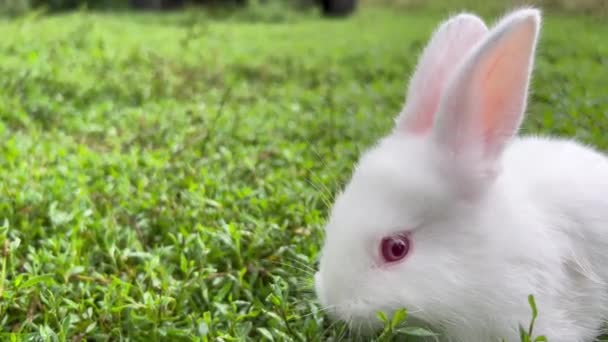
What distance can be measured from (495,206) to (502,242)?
101mm

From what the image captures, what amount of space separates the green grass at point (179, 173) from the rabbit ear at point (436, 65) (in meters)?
0.48

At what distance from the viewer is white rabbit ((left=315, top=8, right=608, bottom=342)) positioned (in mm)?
1657

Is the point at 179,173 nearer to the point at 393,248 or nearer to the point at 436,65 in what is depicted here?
the point at 436,65

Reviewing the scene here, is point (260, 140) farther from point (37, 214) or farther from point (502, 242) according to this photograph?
point (502, 242)

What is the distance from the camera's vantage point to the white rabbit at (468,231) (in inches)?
65.2

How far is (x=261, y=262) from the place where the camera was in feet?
7.58

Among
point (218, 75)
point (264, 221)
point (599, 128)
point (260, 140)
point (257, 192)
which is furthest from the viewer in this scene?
point (218, 75)

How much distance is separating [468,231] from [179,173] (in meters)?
→ 1.69

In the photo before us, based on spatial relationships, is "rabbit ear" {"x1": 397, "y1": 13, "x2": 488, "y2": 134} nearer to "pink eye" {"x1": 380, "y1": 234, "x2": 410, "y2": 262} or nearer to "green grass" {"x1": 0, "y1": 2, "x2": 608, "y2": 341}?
"pink eye" {"x1": 380, "y1": 234, "x2": 410, "y2": 262}

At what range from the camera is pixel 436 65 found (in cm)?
199

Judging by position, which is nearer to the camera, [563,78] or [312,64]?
[563,78]

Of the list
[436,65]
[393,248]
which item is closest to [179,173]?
[436,65]

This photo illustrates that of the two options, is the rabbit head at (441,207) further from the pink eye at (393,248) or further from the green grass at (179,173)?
the green grass at (179,173)

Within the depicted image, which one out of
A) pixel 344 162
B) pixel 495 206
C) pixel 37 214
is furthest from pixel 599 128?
pixel 37 214
